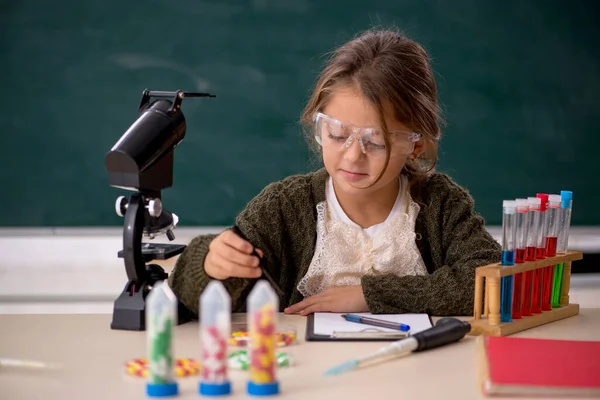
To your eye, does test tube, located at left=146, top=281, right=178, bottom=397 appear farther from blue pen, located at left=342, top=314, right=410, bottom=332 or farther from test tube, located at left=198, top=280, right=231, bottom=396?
blue pen, located at left=342, top=314, right=410, bottom=332

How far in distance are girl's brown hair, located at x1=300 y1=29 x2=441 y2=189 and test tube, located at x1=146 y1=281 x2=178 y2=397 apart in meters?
0.80

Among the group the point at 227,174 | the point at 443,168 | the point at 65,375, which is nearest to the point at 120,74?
the point at 227,174

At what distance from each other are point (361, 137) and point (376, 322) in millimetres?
405

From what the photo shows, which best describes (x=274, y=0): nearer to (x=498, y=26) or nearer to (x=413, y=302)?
(x=498, y=26)

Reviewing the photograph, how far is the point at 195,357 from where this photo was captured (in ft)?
4.46

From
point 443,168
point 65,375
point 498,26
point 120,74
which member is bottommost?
point 65,375

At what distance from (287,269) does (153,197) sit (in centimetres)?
45

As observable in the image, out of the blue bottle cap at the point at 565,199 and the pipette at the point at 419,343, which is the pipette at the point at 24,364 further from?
the blue bottle cap at the point at 565,199

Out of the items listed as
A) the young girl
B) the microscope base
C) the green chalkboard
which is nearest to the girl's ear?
the young girl

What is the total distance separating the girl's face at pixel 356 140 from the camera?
1.74 meters

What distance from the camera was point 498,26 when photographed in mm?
3041

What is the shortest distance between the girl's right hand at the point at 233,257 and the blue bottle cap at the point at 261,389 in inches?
17.3

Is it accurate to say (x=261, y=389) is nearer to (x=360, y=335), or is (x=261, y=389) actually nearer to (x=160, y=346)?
(x=160, y=346)

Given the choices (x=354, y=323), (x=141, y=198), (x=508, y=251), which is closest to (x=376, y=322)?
(x=354, y=323)
